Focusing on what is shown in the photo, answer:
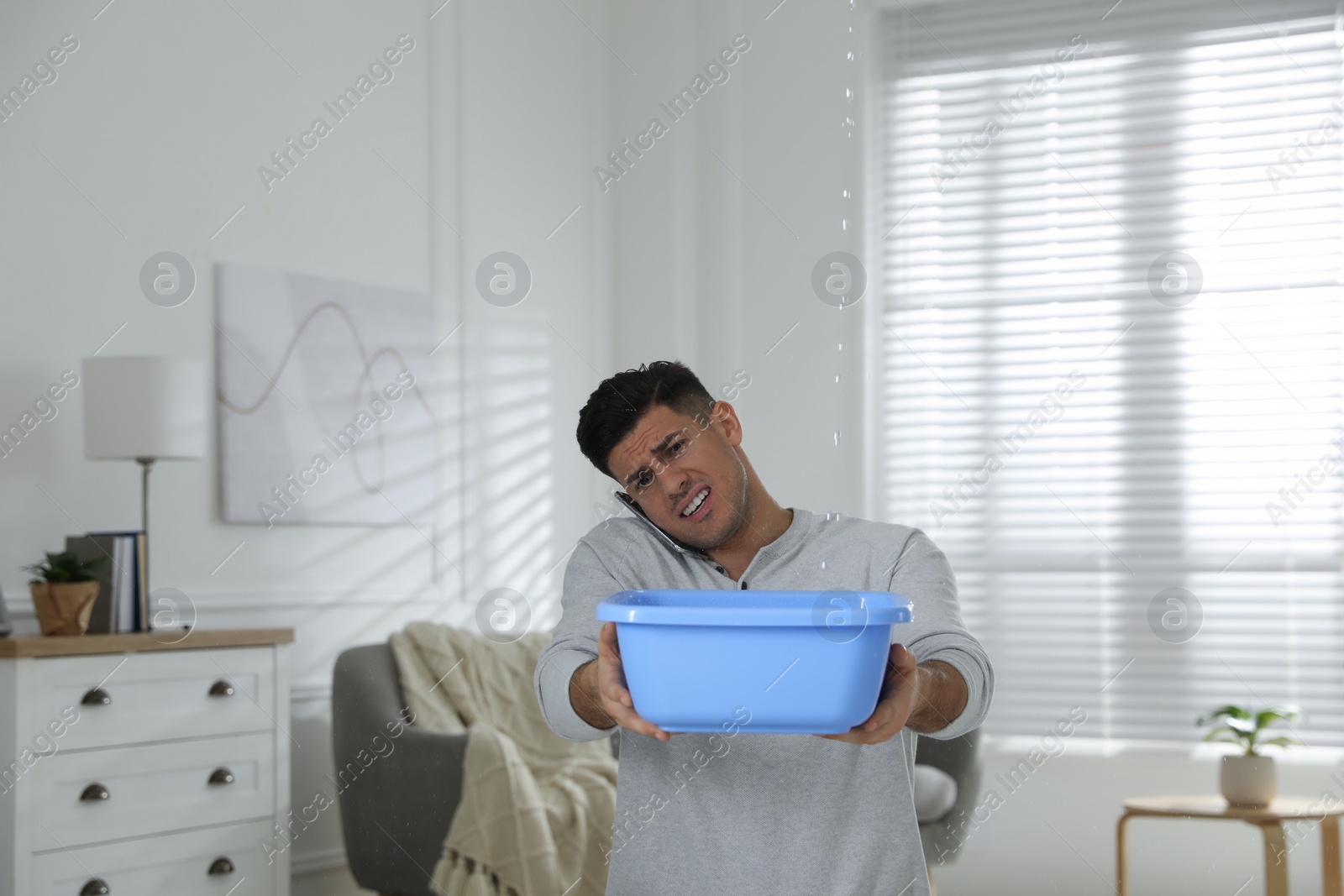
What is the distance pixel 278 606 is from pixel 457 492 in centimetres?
39

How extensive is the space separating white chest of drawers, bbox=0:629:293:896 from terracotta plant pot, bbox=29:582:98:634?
0.05 metres

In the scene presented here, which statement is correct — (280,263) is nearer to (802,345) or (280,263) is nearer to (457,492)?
(457,492)

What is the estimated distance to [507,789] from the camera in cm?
172

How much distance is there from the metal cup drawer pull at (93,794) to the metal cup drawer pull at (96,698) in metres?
0.10

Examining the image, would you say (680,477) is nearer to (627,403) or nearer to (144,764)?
(627,403)

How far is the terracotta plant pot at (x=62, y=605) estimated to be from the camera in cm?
151

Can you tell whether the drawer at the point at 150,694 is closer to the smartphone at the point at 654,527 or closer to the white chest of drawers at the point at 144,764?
the white chest of drawers at the point at 144,764

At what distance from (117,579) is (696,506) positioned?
1010 millimetres

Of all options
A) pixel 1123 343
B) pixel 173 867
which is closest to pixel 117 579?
pixel 173 867

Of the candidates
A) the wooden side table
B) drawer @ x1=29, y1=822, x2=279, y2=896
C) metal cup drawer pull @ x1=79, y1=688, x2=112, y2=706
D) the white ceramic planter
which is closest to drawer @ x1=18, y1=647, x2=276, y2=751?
metal cup drawer pull @ x1=79, y1=688, x2=112, y2=706

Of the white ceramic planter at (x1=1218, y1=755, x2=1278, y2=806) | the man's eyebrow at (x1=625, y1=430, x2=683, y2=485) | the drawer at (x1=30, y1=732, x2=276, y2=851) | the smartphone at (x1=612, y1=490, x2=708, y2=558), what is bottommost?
the white ceramic planter at (x1=1218, y1=755, x2=1278, y2=806)

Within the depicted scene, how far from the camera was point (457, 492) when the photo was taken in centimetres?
221

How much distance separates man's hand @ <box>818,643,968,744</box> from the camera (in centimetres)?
70

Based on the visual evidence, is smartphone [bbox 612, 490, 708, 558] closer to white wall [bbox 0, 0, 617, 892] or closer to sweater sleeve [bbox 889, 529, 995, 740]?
sweater sleeve [bbox 889, 529, 995, 740]
